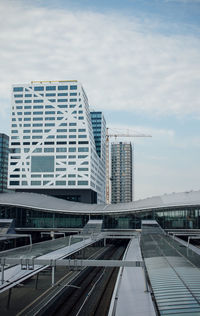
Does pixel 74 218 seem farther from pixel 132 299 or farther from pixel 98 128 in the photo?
pixel 98 128

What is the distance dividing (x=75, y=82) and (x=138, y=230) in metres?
81.6

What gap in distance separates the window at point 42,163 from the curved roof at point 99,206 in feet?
115

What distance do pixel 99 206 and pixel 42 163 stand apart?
48301mm

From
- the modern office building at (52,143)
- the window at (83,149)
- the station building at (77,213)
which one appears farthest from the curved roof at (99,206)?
the window at (83,149)

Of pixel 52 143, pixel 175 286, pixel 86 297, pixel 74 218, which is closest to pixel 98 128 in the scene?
pixel 52 143

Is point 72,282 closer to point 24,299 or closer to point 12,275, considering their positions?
point 24,299

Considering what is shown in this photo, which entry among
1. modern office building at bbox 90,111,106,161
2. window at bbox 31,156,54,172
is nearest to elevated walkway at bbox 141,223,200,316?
window at bbox 31,156,54,172

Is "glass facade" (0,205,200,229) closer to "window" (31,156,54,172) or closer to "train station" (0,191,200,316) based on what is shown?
"train station" (0,191,200,316)

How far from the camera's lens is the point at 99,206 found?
104 metres

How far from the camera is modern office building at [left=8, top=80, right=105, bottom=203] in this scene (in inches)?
5536

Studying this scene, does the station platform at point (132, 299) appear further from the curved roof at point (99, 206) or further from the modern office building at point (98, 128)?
the modern office building at point (98, 128)

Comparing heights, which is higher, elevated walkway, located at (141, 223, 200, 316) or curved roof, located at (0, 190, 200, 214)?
curved roof, located at (0, 190, 200, 214)

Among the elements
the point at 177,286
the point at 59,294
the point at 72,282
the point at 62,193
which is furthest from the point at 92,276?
the point at 62,193

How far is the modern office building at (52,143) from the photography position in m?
141
